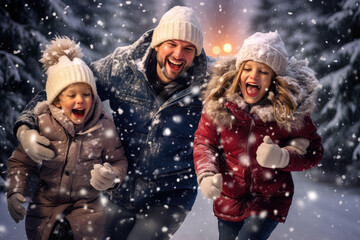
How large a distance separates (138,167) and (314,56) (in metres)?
5.31

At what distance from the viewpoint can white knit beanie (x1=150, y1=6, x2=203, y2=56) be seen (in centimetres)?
276

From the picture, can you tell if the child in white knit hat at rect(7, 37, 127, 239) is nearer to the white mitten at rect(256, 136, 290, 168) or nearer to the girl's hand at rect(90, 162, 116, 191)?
the girl's hand at rect(90, 162, 116, 191)

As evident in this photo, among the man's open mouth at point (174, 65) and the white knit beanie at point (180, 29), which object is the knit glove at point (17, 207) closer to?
the man's open mouth at point (174, 65)

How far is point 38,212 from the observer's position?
2.48 meters

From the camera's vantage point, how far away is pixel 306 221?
4.96 metres

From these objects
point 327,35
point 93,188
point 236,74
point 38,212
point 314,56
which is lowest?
point 38,212

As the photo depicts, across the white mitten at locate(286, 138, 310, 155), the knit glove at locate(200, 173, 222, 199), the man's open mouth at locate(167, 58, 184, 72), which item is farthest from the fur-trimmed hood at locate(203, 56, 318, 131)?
the knit glove at locate(200, 173, 222, 199)

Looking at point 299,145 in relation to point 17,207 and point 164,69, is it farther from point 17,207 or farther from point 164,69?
point 17,207

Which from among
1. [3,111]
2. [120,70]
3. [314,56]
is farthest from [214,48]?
[120,70]

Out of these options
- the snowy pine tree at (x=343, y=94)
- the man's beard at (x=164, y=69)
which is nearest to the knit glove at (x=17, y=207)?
the man's beard at (x=164, y=69)

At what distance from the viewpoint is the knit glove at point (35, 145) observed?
2363 mm

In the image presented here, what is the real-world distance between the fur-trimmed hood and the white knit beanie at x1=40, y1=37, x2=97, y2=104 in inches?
37.9

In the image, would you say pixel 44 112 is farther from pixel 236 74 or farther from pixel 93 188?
pixel 236 74

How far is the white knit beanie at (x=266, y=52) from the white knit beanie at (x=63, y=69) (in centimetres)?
117
